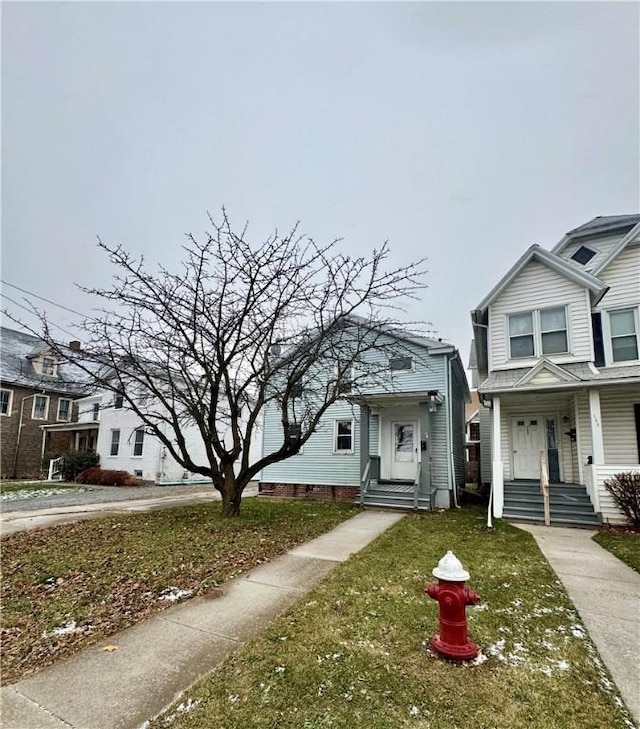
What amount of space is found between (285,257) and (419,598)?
22.0 feet

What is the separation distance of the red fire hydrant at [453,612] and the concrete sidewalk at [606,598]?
1.01 metres

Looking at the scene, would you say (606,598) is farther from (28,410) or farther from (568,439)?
(28,410)

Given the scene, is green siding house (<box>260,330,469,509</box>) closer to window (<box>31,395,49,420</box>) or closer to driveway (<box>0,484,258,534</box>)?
driveway (<box>0,484,258,534</box>)

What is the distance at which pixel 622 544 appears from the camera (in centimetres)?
715

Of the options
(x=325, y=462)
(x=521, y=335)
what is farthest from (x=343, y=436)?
(x=521, y=335)

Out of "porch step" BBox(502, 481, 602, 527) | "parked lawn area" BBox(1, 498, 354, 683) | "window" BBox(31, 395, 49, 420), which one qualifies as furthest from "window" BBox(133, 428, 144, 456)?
"porch step" BBox(502, 481, 602, 527)

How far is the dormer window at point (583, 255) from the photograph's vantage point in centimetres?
1274

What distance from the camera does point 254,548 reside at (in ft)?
21.4

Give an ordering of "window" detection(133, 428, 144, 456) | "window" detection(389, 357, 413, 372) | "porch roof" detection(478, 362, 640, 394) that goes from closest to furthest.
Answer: "porch roof" detection(478, 362, 640, 394) → "window" detection(389, 357, 413, 372) → "window" detection(133, 428, 144, 456)

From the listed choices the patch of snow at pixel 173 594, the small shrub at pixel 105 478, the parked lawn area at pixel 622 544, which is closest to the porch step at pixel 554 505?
the parked lawn area at pixel 622 544

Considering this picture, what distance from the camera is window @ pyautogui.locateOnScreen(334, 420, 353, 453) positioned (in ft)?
46.2

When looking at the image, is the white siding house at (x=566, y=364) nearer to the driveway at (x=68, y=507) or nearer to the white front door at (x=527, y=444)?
the white front door at (x=527, y=444)

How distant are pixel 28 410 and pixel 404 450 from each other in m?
23.2

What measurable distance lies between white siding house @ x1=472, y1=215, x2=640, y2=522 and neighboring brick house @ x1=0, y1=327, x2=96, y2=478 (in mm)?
21474
